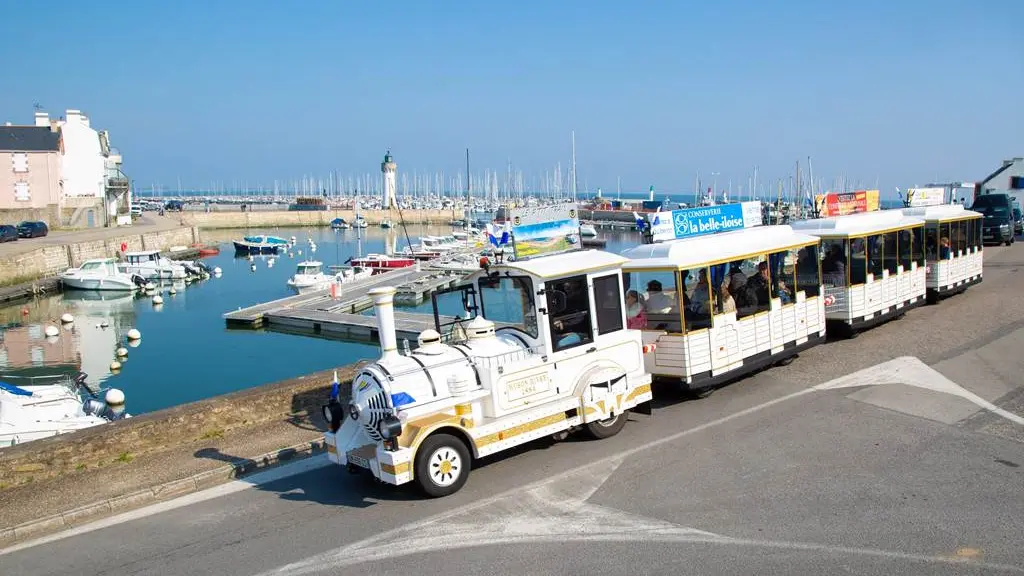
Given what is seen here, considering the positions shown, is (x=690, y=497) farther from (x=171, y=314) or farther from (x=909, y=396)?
(x=171, y=314)

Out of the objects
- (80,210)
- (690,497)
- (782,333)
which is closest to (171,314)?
(80,210)

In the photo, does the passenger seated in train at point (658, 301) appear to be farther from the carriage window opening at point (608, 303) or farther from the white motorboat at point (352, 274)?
the white motorboat at point (352, 274)

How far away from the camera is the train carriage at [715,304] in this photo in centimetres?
1204

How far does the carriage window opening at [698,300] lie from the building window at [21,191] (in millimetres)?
74689

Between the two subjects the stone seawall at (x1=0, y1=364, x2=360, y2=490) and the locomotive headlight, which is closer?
the locomotive headlight

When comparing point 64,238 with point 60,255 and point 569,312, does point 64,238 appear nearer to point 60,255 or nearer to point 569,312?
point 60,255

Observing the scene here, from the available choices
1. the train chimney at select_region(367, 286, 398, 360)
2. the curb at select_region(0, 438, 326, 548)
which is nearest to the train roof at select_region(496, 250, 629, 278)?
the train chimney at select_region(367, 286, 398, 360)

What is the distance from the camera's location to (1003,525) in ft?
23.9

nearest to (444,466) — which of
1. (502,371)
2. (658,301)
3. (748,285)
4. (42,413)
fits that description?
(502,371)

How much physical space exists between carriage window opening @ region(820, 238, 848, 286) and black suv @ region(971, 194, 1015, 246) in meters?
22.1

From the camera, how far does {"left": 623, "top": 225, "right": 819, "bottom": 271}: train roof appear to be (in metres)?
12.2

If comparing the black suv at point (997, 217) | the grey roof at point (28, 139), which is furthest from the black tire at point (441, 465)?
the grey roof at point (28, 139)

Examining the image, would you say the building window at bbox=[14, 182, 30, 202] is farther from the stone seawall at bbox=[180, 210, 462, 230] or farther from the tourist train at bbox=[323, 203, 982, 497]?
the tourist train at bbox=[323, 203, 982, 497]

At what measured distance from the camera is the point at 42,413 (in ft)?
56.6
